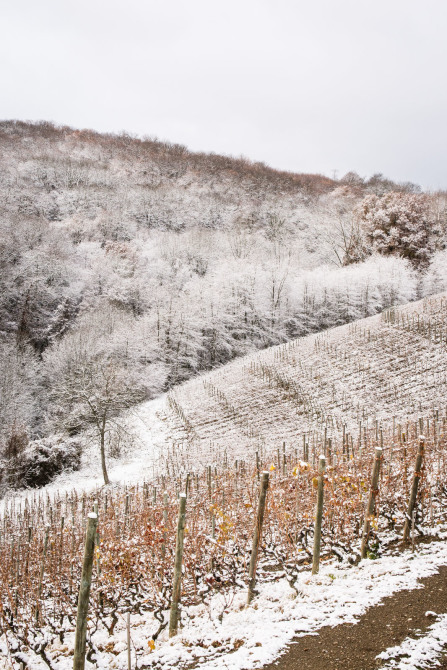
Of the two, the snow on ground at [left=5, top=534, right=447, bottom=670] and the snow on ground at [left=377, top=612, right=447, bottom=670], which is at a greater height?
the snow on ground at [left=377, top=612, right=447, bottom=670]

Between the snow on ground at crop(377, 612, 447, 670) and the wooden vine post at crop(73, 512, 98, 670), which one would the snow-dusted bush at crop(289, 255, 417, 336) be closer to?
the snow on ground at crop(377, 612, 447, 670)

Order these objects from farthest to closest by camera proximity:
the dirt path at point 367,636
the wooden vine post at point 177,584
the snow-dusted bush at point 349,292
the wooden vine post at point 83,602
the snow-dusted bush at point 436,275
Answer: the snow-dusted bush at point 349,292 < the snow-dusted bush at point 436,275 < the wooden vine post at point 177,584 < the wooden vine post at point 83,602 < the dirt path at point 367,636

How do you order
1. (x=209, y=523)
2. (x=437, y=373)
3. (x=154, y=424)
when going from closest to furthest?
(x=209, y=523) → (x=437, y=373) → (x=154, y=424)

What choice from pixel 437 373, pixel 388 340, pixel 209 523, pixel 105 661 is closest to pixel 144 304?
pixel 388 340

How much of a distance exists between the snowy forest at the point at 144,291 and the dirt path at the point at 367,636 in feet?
57.8

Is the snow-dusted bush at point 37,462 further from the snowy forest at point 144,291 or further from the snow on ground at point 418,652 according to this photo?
the snow on ground at point 418,652

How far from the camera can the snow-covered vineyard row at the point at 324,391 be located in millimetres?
18219

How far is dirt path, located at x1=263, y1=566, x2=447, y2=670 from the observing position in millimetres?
3877

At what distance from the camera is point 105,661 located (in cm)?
493

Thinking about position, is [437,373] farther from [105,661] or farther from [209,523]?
[105,661]

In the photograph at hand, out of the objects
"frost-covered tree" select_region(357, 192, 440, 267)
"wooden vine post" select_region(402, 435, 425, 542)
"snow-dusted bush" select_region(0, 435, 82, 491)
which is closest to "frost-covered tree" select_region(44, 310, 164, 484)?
"snow-dusted bush" select_region(0, 435, 82, 491)

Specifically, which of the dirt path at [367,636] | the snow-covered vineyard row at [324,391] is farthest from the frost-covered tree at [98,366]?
the dirt path at [367,636]

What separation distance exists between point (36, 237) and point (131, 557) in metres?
56.1

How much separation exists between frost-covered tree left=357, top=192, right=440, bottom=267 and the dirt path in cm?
4498
